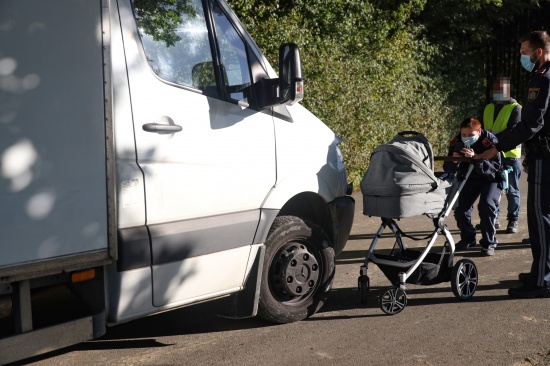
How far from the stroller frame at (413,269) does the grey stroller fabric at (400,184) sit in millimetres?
199

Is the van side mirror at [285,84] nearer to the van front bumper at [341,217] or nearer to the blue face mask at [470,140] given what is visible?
the van front bumper at [341,217]

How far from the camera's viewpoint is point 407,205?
18.4 ft

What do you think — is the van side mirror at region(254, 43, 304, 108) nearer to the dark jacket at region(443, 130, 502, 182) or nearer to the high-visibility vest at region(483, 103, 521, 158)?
the dark jacket at region(443, 130, 502, 182)

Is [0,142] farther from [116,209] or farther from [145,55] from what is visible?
[145,55]

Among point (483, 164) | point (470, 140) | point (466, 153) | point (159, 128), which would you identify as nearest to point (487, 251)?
point (483, 164)

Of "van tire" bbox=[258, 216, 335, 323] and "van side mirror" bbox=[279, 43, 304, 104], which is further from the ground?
"van side mirror" bbox=[279, 43, 304, 104]

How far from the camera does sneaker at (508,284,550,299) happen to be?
20.2ft

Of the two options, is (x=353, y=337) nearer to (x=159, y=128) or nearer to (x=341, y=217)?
(x=341, y=217)

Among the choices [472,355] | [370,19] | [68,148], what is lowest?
[472,355]

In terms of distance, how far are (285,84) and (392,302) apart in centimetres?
190

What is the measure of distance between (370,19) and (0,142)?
10.9 metres

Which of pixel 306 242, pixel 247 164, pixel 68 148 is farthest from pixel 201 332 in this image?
pixel 68 148

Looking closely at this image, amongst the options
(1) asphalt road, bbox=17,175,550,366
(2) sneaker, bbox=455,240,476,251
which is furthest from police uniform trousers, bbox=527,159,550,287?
(2) sneaker, bbox=455,240,476,251

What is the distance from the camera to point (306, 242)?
5582 mm
